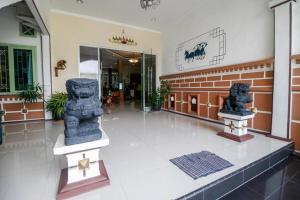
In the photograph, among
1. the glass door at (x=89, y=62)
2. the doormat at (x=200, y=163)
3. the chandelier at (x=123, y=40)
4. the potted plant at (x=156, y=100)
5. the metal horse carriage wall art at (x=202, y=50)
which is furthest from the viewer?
the potted plant at (x=156, y=100)

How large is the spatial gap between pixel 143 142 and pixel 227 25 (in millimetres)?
3328

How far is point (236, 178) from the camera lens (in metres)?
1.67

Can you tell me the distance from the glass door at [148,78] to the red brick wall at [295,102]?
4341 millimetres

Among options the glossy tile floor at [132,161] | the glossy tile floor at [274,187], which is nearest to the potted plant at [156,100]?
the glossy tile floor at [132,161]

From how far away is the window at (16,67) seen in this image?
4082 mm

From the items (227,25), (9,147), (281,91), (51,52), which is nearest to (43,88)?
(51,52)

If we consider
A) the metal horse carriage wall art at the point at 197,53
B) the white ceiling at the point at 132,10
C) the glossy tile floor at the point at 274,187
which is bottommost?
the glossy tile floor at the point at 274,187

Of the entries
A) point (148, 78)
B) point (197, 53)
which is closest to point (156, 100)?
point (148, 78)

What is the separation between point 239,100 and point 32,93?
4837 millimetres

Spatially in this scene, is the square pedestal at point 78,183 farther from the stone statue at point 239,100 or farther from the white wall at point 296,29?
the white wall at point 296,29

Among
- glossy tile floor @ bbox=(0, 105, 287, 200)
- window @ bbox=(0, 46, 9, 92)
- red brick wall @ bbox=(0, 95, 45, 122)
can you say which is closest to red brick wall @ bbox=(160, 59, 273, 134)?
glossy tile floor @ bbox=(0, 105, 287, 200)

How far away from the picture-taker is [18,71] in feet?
13.9

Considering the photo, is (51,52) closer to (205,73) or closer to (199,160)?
(205,73)

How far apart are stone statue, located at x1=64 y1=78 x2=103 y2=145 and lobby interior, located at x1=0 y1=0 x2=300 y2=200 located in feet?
0.30
